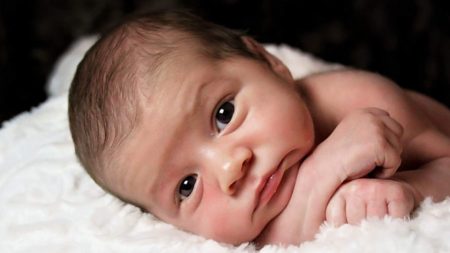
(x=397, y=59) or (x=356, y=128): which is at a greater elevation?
(x=356, y=128)

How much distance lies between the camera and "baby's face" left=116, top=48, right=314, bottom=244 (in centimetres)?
108

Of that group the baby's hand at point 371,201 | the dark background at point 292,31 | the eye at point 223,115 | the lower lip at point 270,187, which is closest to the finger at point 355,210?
the baby's hand at point 371,201

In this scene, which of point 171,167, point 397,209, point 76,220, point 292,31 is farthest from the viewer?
point 292,31

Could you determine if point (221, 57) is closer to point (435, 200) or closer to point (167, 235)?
point (167, 235)

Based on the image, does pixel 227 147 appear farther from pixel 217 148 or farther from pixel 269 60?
pixel 269 60

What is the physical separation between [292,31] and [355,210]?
112 centimetres

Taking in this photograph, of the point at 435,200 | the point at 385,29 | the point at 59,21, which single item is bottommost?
the point at 59,21

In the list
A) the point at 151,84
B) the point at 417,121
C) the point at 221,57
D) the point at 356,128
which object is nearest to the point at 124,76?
the point at 151,84

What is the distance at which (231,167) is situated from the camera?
1.05 metres

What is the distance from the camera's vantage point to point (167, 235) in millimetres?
1142

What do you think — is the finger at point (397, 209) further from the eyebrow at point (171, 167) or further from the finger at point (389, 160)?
the eyebrow at point (171, 167)

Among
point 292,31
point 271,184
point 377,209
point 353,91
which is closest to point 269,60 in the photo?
point 353,91

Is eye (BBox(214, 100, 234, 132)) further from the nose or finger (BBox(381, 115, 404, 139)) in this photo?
finger (BBox(381, 115, 404, 139))

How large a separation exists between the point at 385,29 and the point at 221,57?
0.94m
